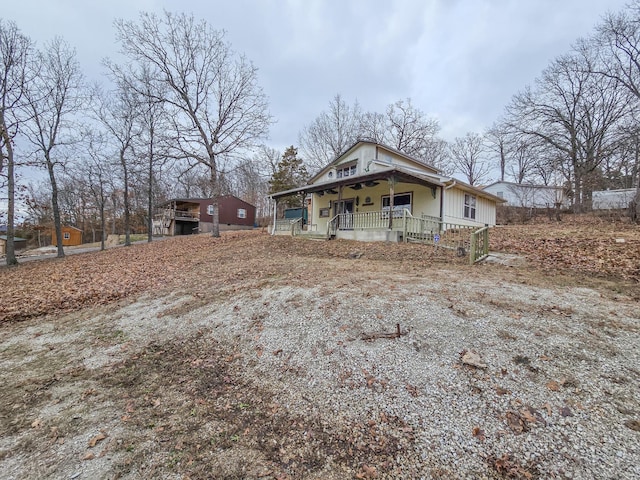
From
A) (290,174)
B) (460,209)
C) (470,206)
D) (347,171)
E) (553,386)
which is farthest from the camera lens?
(290,174)

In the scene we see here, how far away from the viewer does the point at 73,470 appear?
2.12 metres

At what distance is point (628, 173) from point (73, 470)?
34.0m

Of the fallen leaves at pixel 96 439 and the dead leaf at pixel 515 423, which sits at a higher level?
the dead leaf at pixel 515 423

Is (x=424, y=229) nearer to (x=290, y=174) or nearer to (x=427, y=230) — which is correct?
(x=427, y=230)

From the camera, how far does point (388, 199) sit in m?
16.0

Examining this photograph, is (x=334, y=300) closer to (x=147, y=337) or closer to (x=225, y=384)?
(x=225, y=384)

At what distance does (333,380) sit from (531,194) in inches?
1138

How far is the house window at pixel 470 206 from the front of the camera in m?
15.5

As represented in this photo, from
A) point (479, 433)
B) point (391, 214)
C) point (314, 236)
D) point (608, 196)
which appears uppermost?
point (608, 196)

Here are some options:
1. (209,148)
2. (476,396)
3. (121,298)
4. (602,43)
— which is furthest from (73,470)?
(602,43)

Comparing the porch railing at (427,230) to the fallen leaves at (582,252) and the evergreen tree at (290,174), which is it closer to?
the fallen leaves at (582,252)

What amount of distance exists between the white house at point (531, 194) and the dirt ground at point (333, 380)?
18.8m

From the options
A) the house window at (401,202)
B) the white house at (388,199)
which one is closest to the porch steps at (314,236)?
the white house at (388,199)

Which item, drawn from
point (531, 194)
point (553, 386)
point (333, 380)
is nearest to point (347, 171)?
point (333, 380)
